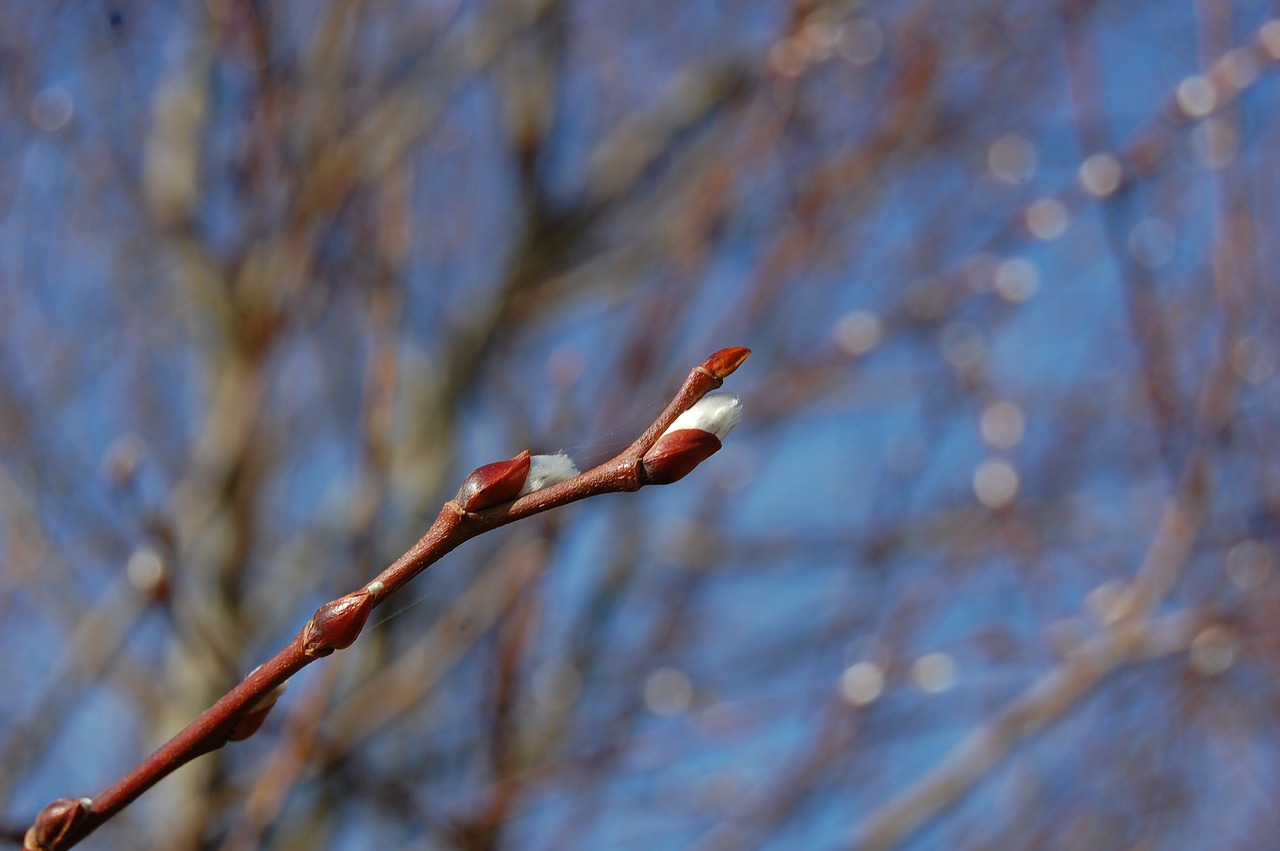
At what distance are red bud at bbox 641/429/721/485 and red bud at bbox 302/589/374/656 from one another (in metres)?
0.14

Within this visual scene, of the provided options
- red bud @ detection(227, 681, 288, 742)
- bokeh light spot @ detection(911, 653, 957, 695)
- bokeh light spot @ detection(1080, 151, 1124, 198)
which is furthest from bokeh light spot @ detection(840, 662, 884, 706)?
red bud @ detection(227, 681, 288, 742)

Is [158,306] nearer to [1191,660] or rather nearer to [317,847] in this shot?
[317,847]

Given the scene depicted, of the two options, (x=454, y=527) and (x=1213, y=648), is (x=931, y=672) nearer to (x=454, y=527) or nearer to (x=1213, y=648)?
(x=1213, y=648)

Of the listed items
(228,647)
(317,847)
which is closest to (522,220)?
(228,647)

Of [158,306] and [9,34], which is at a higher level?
[158,306]

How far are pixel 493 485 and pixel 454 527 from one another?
25 millimetres

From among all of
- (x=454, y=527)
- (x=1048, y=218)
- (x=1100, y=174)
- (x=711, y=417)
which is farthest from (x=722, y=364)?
(x=1048, y=218)

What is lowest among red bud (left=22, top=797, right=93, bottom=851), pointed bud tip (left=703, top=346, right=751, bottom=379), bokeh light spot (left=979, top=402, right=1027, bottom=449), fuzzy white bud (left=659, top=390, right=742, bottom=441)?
fuzzy white bud (left=659, top=390, right=742, bottom=441)

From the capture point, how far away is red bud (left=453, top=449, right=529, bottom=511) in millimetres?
482

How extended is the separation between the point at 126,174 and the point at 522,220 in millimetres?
931

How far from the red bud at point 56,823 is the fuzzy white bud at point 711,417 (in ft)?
1.19

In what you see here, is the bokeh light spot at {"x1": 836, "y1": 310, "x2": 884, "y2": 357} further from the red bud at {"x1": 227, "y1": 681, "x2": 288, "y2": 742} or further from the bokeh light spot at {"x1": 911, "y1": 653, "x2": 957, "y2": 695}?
the red bud at {"x1": 227, "y1": 681, "x2": 288, "y2": 742}

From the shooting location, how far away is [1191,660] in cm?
180

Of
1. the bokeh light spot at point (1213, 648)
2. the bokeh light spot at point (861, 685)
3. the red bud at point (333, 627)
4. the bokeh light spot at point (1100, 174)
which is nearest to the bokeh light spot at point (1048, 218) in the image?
the bokeh light spot at point (1100, 174)
